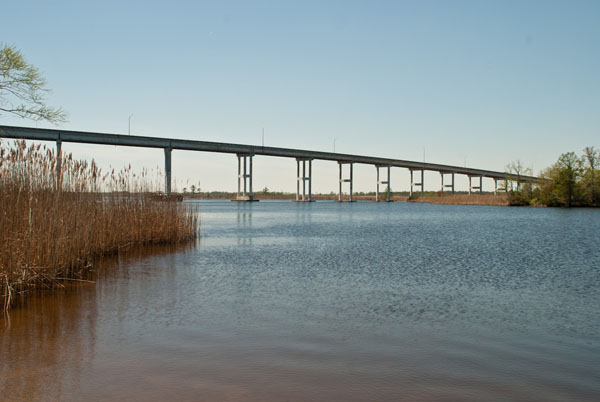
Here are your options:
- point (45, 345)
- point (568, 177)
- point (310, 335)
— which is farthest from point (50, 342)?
point (568, 177)

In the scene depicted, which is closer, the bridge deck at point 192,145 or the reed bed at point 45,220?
the reed bed at point 45,220

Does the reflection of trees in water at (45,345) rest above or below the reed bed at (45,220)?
below

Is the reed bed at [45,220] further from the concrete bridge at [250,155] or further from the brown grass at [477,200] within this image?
the brown grass at [477,200]

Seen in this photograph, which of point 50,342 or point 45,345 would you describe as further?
point 50,342

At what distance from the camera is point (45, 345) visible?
540cm

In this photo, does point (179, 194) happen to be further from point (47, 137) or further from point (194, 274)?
point (47, 137)

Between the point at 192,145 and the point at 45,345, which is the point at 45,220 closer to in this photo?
the point at 45,345

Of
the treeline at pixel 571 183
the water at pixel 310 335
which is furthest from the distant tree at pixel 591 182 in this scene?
the water at pixel 310 335

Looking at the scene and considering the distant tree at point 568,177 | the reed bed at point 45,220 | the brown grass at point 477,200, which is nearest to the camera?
the reed bed at point 45,220

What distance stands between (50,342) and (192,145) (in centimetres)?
6932

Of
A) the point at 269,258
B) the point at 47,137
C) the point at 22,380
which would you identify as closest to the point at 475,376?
the point at 22,380

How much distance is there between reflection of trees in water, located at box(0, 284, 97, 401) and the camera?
13.7 ft

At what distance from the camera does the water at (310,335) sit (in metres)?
4.22

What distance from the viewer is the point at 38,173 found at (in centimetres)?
848
